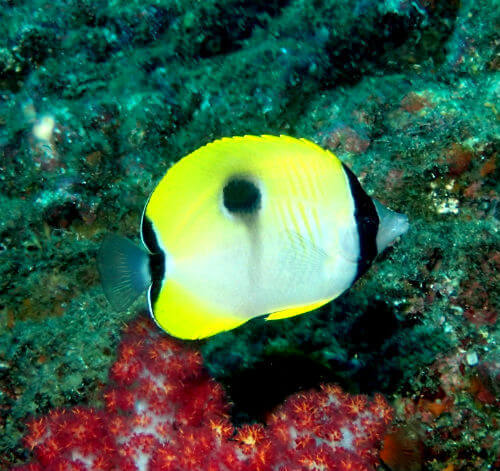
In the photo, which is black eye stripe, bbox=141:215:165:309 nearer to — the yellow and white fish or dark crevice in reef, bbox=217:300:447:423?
the yellow and white fish

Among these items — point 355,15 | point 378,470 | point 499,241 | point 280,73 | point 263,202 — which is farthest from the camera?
point 355,15

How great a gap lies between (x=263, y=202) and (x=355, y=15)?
3.28 m

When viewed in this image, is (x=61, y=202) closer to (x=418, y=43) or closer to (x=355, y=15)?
(x=355, y=15)

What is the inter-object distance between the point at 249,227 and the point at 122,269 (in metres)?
0.52

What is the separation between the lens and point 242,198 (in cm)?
158

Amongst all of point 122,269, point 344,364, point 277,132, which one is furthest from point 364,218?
point 277,132

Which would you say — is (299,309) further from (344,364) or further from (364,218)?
(344,364)

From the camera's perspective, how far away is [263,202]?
1.58 meters

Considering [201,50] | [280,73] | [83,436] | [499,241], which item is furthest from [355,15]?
[83,436]

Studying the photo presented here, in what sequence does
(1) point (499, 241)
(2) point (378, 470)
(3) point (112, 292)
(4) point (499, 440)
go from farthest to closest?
1. (1) point (499, 241)
2. (4) point (499, 440)
3. (2) point (378, 470)
4. (3) point (112, 292)

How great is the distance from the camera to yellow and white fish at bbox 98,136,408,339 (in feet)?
5.20

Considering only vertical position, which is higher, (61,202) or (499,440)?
(61,202)

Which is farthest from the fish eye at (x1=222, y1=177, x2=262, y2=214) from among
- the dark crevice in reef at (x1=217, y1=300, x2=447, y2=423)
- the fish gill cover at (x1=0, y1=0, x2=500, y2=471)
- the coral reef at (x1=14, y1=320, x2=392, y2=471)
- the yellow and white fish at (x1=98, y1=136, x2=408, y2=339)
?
the dark crevice in reef at (x1=217, y1=300, x2=447, y2=423)

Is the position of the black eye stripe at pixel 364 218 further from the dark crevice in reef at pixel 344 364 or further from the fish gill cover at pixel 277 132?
the dark crevice in reef at pixel 344 364
